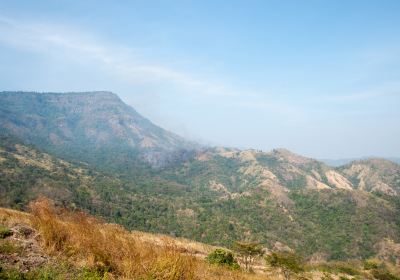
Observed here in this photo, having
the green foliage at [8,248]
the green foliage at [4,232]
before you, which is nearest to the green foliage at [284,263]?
the green foliage at [4,232]

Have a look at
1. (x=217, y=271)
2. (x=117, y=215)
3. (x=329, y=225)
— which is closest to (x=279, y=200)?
(x=329, y=225)

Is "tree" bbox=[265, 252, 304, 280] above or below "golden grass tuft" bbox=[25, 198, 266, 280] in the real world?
below

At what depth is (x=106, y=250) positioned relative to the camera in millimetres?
6277

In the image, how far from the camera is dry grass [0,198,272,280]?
580 cm

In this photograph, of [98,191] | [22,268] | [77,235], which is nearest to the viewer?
[22,268]

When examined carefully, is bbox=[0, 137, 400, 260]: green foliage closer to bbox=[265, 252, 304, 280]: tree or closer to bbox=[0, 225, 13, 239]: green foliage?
bbox=[265, 252, 304, 280]: tree

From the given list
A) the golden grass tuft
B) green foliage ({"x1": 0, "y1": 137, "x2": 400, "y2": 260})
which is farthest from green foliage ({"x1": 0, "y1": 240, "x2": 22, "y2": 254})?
green foliage ({"x1": 0, "y1": 137, "x2": 400, "y2": 260})

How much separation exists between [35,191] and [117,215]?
2777 centimetres

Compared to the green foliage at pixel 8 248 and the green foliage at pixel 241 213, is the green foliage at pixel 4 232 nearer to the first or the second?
the green foliage at pixel 8 248

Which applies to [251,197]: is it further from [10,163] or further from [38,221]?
[38,221]

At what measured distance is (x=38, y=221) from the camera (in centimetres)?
716

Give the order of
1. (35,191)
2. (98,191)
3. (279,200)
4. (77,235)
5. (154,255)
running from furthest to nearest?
(279,200)
(98,191)
(35,191)
(77,235)
(154,255)

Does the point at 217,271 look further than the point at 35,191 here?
No

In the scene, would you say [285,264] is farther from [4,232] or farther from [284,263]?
[4,232]
